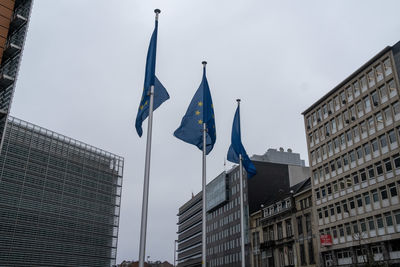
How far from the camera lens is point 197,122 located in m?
26.0

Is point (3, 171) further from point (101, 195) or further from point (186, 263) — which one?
point (186, 263)

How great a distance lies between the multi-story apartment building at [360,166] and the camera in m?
50.5

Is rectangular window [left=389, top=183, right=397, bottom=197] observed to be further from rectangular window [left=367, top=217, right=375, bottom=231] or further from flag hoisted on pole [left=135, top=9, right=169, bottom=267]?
flag hoisted on pole [left=135, top=9, right=169, bottom=267]

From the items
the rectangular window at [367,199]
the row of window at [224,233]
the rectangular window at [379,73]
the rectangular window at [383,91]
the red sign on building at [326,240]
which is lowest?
the red sign on building at [326,240]

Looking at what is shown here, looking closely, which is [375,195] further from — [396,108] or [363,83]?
[363,83]

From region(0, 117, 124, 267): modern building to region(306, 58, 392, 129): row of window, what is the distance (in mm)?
78620

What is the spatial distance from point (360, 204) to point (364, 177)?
12.4 feet

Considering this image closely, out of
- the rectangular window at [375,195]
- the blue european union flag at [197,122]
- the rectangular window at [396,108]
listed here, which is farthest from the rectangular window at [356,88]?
the blue european union flag at [197,122]

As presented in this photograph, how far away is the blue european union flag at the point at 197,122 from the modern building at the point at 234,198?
6855 centimetres

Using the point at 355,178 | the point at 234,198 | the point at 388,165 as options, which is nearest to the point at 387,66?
the point at 388,165

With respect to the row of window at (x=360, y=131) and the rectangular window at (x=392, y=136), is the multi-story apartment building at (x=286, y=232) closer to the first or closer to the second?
the row of window at (x=360, y=131)

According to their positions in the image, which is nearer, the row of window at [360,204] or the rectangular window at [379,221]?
the row of window at [360,204]

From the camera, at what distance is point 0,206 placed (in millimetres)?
104500

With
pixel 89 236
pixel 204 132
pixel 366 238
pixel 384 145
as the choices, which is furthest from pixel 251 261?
pixel 204 132
